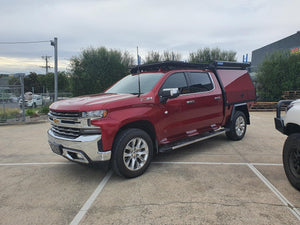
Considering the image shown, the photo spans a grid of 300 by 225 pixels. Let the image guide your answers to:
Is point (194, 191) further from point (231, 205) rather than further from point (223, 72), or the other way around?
point (223, 72)

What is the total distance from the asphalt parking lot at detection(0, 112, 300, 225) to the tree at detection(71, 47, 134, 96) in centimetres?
1344

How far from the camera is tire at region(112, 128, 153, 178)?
3.42 m

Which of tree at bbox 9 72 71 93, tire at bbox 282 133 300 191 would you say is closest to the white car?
tire at bbox 282 133 300 191

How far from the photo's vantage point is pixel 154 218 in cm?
260

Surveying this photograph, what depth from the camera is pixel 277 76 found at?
14555 millimetres

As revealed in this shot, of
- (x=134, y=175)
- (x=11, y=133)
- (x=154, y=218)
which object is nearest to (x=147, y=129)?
(x=134, y=175)

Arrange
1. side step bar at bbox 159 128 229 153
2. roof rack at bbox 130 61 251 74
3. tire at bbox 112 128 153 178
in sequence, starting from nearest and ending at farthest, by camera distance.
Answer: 1. tire at bbox 112 128 153 178
2. side step bar at bbox 159 128 229 153
3. roof rack at bbox 130 61 251 74

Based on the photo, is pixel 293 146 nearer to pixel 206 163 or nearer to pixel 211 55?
pixel 206 163

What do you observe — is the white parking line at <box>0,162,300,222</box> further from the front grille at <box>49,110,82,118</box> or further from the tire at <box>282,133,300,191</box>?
the front grille at <box>49,110,82,118</box>

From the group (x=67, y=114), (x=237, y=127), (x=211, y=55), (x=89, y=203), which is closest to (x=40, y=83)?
(x=211, y=55)

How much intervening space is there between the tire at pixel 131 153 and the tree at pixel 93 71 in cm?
1473

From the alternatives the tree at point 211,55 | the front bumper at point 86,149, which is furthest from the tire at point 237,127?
the tree at point 211,55

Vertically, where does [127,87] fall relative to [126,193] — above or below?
above

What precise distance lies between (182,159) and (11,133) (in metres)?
6.71
